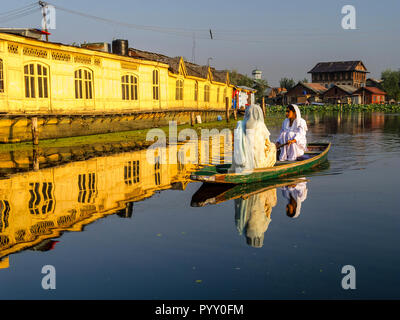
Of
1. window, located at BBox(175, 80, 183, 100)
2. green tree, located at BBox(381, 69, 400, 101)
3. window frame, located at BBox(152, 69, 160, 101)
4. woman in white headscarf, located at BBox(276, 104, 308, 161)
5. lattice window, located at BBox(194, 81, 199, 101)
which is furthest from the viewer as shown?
green tree, located at BBox(381, 69, 400, 101)

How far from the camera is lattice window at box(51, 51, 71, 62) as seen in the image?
23470 mm

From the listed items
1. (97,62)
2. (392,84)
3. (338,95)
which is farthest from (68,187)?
(392,84)

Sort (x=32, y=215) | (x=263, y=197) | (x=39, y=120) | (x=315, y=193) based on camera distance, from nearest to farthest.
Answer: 1. (x=32, y=215)
2. (x=263, y=197)
3. (x=315, y=193)
4. (x=39, y=120)

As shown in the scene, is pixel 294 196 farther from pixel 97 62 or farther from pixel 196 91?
pixel 196 91

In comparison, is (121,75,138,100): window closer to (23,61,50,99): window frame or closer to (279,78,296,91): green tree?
(23,61,50,99): window frame

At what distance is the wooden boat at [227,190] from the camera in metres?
10.6

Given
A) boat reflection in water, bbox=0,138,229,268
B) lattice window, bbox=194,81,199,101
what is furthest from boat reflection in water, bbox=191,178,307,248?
lattice window, bbox=194,81,199,101

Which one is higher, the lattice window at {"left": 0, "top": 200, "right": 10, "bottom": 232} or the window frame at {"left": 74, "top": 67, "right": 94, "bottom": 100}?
the window frame at {"left": 74, "top": 67, "right": 94, "bottom": 100}

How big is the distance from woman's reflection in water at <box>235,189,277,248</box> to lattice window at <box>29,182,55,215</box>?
4.39 m

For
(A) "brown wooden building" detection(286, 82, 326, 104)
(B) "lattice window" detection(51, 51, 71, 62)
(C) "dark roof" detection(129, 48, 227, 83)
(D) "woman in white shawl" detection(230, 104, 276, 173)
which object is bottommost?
(D) "woman in white shawl" detection(230, 104, 276, 173)
